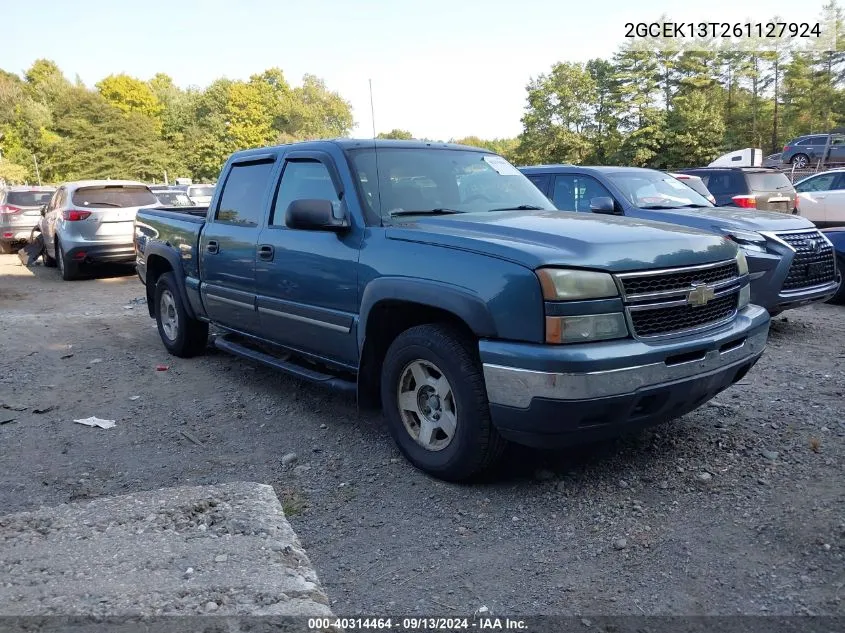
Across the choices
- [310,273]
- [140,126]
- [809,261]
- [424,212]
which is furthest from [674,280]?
[140,126]

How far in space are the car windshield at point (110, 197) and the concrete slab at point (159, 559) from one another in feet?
31.8

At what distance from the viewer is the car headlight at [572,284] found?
3.11 meters

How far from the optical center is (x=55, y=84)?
83312mm

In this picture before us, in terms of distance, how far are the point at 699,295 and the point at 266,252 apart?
9.28 ft

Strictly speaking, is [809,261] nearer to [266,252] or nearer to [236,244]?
[266,252]

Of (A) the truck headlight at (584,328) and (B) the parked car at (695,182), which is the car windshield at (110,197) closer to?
(B) the parked car at (695,182)

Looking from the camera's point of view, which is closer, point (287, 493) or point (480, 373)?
point (480, 373)

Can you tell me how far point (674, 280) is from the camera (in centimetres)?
344

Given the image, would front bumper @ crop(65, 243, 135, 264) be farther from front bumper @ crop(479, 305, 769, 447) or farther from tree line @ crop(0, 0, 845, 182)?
tree line @ crop(0, 0, 845, 182)

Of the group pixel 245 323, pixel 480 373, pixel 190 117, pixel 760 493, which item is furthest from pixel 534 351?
pixel 190 117

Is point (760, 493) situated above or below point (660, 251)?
below

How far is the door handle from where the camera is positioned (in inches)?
189

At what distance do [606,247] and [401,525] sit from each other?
166cm

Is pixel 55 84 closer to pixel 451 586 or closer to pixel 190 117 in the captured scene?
pixel 190 117
